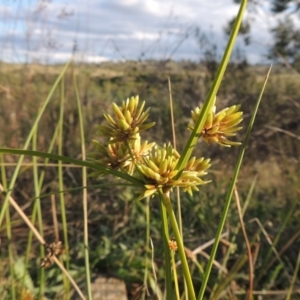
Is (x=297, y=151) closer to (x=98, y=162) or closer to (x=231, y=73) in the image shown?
(x=231, y=73)

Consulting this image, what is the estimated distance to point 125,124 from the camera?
34cm

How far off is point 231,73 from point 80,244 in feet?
8.07

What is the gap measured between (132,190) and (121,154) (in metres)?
2.06

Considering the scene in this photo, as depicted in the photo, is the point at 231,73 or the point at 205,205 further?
the point at 231,73

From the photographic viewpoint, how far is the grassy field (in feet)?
5.79

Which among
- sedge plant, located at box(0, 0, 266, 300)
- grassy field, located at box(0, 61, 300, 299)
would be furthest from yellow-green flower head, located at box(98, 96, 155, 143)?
grassy field, located at box(0, 61, 300, 299)

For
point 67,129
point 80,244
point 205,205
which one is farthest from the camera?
point 67,129

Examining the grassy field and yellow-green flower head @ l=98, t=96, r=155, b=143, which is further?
the grassy field

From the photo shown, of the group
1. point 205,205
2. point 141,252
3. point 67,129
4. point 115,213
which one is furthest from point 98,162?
point 67,129

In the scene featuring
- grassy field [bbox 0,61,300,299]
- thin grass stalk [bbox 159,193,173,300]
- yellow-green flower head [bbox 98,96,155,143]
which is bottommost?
grassy field [bbox 0,61,300,299]

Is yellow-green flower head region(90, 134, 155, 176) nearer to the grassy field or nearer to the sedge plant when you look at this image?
the sedge plant

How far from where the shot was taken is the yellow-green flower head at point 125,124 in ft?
1.13

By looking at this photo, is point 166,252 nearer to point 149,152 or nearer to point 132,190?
point 149,152

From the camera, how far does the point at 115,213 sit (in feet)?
7.81
